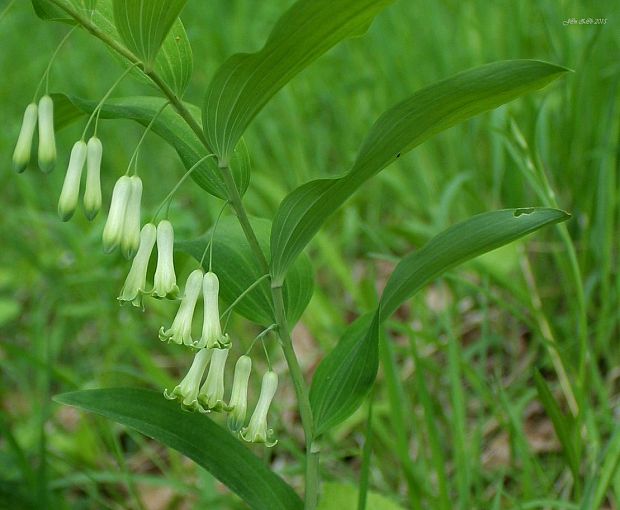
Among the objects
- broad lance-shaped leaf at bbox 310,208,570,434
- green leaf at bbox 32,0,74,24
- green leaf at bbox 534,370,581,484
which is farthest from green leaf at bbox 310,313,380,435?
green leaf at bbox 32,0,74,24

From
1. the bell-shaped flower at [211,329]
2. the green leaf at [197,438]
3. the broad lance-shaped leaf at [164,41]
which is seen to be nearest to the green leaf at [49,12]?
the broad lance-shaped leaf at [164,41]

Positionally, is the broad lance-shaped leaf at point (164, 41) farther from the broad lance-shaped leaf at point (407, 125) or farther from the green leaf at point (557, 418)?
the green leaf at point (557, 418)

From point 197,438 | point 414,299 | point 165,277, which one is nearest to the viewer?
point 165,277

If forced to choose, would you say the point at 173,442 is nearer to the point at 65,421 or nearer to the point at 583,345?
the point at 583,345

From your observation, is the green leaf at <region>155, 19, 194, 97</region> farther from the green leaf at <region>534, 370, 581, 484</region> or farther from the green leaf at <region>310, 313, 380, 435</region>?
the green leaf at <region>534, 370, 581, 484</region>

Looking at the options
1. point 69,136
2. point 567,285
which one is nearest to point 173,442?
point 567,285

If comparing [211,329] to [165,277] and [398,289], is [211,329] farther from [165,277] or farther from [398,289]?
[398,289]

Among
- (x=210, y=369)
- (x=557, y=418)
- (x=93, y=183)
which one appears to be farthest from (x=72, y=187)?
(x=557, y=418)
